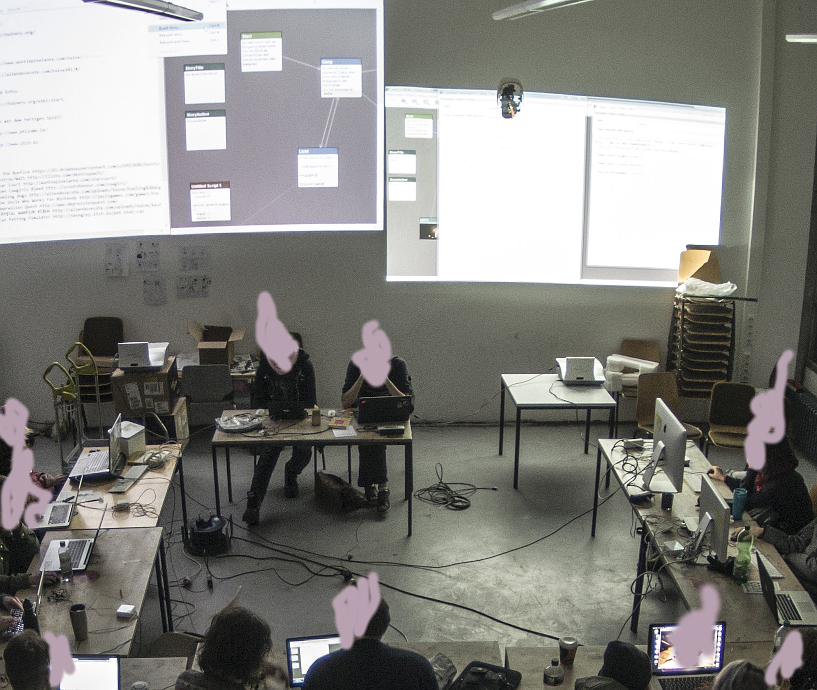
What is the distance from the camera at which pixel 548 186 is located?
6863 millimetres

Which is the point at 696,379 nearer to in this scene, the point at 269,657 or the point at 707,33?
the point at 707,33

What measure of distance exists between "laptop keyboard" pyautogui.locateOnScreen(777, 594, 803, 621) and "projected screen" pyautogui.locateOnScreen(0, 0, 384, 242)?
4580 mm

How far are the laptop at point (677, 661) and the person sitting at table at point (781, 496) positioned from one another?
4.23 ft

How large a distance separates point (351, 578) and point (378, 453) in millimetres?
1113

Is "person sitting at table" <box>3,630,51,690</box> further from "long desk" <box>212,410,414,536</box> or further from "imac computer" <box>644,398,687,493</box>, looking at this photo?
"imac computer" <box>644,398,687,493</box>

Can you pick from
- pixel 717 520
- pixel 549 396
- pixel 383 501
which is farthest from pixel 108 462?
pixel 717 520

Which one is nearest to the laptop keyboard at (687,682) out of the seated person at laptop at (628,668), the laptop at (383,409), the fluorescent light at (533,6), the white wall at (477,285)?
the seated person at laptop at (628,668)

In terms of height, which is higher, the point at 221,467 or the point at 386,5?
the point at 386,5

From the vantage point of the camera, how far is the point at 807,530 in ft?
13.2

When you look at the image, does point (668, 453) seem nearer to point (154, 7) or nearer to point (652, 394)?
point (652, 394)

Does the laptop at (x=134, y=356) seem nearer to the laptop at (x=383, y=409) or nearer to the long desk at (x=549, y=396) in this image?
the laptop at (x=383, y=409)

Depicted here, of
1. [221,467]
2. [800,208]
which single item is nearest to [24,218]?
[221,467]

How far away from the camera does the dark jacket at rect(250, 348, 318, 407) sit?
557 centimetres

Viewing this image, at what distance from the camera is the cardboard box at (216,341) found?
21.3 feet
